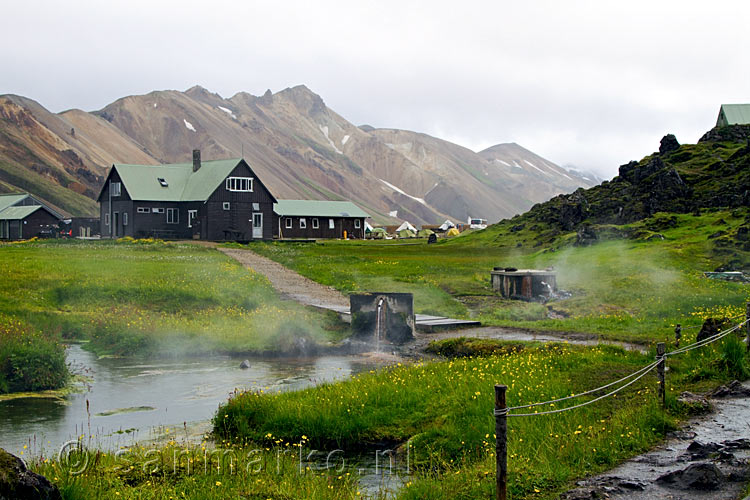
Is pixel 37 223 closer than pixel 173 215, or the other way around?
pixel 173 215

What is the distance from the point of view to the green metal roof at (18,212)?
10898 cm

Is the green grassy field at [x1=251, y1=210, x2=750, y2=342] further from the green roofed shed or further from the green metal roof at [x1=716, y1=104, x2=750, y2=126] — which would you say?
the green metal roof at [x1=716, y1=104, x2=750, y2=126]

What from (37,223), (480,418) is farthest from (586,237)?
(37,223)

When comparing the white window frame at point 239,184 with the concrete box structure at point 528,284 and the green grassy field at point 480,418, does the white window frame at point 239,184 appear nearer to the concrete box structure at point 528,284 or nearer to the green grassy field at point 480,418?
the concrete box structure at point 528,284

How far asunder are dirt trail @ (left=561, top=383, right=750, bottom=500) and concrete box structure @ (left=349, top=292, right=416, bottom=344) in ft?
54.1

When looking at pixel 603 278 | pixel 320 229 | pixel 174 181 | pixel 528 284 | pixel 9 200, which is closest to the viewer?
pixel 528 284

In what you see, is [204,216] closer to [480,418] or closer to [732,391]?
[480,418]

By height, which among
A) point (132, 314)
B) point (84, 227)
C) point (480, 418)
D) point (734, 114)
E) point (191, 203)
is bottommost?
point (480, 418)

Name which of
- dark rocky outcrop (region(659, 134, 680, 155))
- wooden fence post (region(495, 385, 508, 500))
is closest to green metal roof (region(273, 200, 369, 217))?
dark rocky outcrop (region(659, 134, 680, 155))

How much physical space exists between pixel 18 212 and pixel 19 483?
114m

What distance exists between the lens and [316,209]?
133625 millimetres

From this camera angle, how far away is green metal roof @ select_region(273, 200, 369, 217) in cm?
12950

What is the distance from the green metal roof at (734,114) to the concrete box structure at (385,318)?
99.2 metres

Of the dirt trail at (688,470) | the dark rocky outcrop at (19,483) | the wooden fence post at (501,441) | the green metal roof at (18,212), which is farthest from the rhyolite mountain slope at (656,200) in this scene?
the green metal roof at (18,212)
